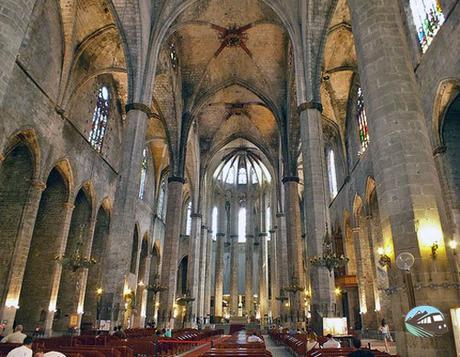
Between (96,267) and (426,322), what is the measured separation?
76.5 feet

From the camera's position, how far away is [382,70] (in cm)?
815

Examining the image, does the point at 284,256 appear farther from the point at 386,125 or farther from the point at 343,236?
the point at 386,125

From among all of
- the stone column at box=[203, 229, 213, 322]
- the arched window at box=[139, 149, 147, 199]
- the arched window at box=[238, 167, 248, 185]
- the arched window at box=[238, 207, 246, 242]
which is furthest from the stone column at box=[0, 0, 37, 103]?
the arched window at box=[238, 207, 246, 242]

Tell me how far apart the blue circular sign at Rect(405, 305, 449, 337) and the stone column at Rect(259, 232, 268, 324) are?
3331 centimetres

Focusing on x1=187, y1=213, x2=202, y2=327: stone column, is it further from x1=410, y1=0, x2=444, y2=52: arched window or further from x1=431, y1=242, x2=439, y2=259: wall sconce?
x1=431, y1=242, x2=439, y2=259: wall sconce

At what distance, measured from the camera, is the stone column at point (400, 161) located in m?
6.55

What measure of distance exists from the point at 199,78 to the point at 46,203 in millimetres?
14317

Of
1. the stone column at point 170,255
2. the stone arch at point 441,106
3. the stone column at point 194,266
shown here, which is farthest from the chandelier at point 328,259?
the stone column at point 194,266

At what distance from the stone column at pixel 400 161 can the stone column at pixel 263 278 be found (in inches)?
1267

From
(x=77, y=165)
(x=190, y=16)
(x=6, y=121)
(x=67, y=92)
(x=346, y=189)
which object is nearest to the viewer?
(x=6, y=121)

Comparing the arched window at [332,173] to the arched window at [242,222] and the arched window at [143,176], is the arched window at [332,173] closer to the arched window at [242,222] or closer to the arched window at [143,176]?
the arched window at [143,176]

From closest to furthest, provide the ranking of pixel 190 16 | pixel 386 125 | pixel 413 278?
pixel 413 278, pixel 386 125, pixel 190 16

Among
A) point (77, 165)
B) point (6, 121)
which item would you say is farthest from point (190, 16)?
point (6, 121)

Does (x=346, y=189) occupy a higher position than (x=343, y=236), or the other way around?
(x=346, y=189)
